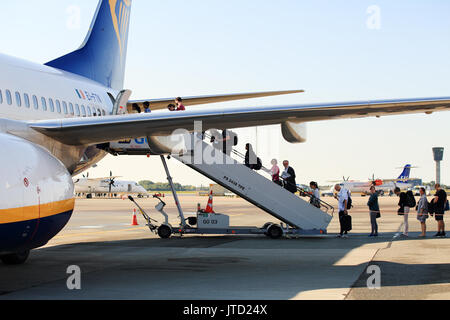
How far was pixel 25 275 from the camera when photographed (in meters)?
11.3

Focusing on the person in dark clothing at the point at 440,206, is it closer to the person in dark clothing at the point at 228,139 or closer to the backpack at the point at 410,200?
the backpack at the point at 410,200

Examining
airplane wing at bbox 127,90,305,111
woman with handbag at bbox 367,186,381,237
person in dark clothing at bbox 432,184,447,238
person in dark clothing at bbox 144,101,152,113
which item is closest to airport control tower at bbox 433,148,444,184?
person in dark clothing at bbox 432,184,447,238

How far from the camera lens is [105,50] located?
21.0 meters

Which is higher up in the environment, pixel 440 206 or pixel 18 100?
pixel 18 100

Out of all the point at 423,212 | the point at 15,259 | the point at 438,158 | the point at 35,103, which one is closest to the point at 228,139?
the point at 423,212

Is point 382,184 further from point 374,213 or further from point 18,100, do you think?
point 18,100

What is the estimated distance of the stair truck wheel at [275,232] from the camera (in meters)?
19.2

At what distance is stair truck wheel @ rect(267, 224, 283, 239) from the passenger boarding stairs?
0.47 metres

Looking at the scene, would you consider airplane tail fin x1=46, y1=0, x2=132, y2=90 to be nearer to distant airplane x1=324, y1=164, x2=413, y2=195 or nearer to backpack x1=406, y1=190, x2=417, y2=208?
backpack x1=406, y1=190, x2=417, y2=208

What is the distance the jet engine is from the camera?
809 cm

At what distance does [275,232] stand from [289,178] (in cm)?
206
